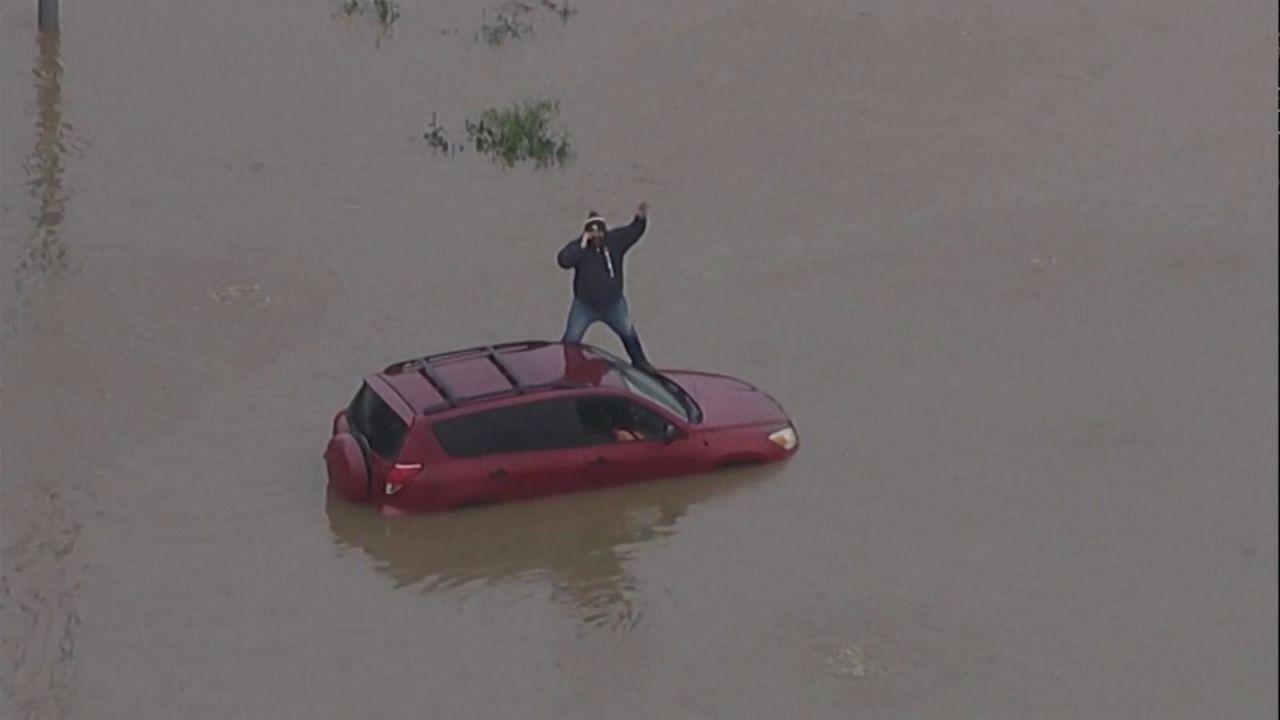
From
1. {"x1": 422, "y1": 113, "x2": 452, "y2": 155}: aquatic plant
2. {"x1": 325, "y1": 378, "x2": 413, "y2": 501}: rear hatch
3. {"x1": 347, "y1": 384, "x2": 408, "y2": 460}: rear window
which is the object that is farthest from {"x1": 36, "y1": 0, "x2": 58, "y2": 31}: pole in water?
{"x1": 325, "y1": 378, "x2": 413, "y2": 501}: rear hatch

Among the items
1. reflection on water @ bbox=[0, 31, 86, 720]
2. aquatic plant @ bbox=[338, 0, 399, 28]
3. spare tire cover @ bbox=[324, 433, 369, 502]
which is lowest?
reflection on water @ bbox=[0, 31, 86, 720]

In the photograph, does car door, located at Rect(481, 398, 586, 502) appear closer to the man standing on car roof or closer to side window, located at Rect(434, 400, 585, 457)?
side window, located at Rect(434, 400, 585, 457)

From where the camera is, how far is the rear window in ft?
48.3

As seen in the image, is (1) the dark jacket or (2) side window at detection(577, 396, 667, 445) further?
(1) the dark jacket

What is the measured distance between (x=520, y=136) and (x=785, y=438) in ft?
23.0

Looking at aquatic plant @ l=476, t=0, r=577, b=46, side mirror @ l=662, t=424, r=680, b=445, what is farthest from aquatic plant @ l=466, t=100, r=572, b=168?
side mirror @ l=662, t=424, r=680, b=445

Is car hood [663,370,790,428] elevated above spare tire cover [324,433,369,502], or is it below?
above

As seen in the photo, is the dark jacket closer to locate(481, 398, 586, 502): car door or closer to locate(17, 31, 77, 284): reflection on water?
locate(481, 398, 586, 502): car door

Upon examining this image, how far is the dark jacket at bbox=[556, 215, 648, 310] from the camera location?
53.6 feet

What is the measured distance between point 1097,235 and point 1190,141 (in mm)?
3081

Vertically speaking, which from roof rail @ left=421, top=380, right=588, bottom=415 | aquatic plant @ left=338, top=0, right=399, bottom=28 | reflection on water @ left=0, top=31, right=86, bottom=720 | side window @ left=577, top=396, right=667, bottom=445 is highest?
aquatic plant @ left=338, top=0, right=399, bottom=28

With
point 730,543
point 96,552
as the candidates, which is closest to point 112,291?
point 96,552

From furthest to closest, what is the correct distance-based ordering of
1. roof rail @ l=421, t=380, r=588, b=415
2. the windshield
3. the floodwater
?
the windshield → roof rail @ l=421, t=380, r=588, b=415 → the floodwater

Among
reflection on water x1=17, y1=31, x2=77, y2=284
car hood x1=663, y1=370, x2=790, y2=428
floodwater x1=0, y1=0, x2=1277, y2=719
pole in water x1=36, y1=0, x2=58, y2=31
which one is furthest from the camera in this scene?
pole in water x1=36, y1=0, x2=58, y2=31
